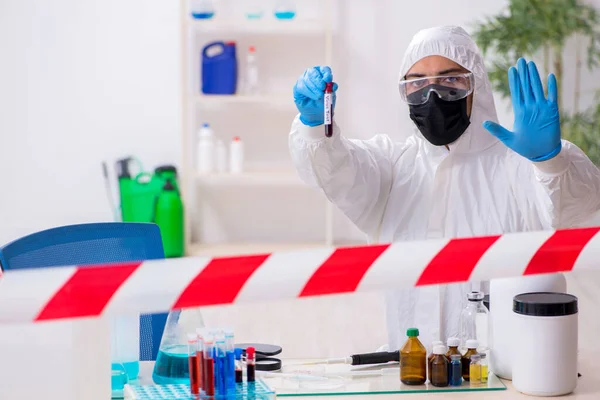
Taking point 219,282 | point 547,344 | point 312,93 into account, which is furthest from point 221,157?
point 219,282

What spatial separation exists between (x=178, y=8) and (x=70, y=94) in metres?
0.92

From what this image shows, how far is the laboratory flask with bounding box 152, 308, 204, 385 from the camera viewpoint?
1.83 metres

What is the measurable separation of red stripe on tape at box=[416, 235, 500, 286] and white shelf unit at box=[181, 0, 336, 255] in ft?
14.6

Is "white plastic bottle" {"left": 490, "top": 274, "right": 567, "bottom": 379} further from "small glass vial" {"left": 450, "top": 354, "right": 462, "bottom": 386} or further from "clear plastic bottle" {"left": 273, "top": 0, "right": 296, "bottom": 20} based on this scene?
"clear plastic bottle" {"left": 273, "top": 0, "right": 296, "bottom": 20}

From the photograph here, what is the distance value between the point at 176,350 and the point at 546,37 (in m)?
4.55

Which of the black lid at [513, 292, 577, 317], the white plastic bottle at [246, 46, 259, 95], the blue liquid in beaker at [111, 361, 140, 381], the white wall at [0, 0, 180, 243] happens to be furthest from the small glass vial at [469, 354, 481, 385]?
the white wall at [0, 0, 180, 243]

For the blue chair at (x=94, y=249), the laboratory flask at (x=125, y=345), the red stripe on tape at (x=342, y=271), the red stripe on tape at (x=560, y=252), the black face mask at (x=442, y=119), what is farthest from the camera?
the black face mask at (x=442, y=119)

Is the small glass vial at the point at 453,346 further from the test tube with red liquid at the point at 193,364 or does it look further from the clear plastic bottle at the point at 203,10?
the clear plastic bottle at the point at 203,10

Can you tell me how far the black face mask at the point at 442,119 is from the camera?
2535 millimetres

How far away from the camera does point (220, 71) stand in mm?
6078

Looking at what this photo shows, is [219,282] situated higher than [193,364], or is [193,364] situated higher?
[219,282]

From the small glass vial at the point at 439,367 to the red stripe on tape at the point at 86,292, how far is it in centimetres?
78

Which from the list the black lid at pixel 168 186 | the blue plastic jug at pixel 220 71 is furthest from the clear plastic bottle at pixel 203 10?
the black lid at pixel 168 186

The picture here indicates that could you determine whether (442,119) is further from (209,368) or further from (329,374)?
(209,368)
